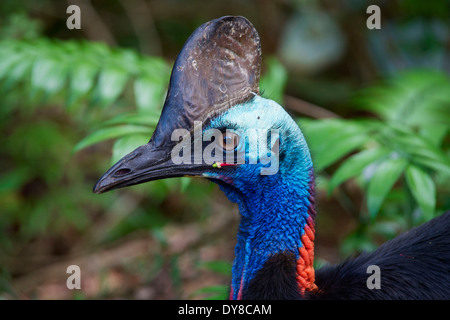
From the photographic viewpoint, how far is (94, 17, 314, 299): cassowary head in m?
1.77

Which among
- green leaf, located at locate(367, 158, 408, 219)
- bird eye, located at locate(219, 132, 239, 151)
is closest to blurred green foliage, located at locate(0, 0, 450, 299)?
green leaf, located at locate(367, 158, 408, 219)

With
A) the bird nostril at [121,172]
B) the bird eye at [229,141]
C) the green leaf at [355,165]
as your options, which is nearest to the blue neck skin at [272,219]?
the bird eye at [229,141]

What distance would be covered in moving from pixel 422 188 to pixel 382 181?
0.14m

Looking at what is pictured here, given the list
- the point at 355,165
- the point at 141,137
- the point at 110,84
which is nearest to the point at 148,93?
the point at 110,84

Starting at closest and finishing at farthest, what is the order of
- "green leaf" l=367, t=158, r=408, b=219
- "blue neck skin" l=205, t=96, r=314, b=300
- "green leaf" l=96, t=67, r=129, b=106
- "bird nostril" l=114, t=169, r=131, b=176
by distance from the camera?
"bird nostril" l=114, t=169, r=131, b=176, "blue neck skin" l=205, t=96, r=314, b=300, "green leaf" l=367, t=158, r=408, b=219, "green leaf" l=96, t=67, r=129, b=106

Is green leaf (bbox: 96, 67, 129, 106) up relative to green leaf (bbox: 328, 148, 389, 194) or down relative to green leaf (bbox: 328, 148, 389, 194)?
up

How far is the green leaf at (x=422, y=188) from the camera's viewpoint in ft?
7.20

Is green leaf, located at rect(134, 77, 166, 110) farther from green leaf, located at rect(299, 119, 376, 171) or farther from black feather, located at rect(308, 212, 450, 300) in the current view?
black feather, located at rect(308, 212, 450, 300)

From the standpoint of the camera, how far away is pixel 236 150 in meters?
1.81

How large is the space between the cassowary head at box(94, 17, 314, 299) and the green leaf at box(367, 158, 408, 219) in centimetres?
41

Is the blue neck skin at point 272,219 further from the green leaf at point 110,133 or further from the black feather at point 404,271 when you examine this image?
the green leaf at point 110,133

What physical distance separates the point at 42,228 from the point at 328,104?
2.50 m
